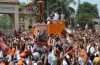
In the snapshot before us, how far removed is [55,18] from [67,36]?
3.43 meters

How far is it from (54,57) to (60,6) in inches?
2087

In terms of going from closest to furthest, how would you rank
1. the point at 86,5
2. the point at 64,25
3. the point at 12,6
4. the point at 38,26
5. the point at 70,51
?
1. the point at 70,51
2. the point at 64,25
3. the point at 38,26
4. the point at 12,6
5. the point at 86,5

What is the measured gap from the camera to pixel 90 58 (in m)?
12.3

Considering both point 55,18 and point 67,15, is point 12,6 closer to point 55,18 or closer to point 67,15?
point 67,15

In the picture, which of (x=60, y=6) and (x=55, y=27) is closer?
(x=55, y=27)

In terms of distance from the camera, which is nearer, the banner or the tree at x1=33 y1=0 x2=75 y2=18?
the banner

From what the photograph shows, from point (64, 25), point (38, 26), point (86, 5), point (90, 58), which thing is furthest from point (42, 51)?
point (86, 5)

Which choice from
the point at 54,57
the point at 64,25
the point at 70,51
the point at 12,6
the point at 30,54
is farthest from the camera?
the point at 12,6

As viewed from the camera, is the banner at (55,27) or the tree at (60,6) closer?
the banner at (55,27)

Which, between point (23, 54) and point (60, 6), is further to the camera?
point (60, 6)

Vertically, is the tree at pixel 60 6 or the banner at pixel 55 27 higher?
the banner at pixel 55 27

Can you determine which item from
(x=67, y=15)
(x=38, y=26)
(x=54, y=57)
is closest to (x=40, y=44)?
(x=54, y=57)

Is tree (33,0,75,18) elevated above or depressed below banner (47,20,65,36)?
below

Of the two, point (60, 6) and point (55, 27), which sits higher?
point (55, 27)
